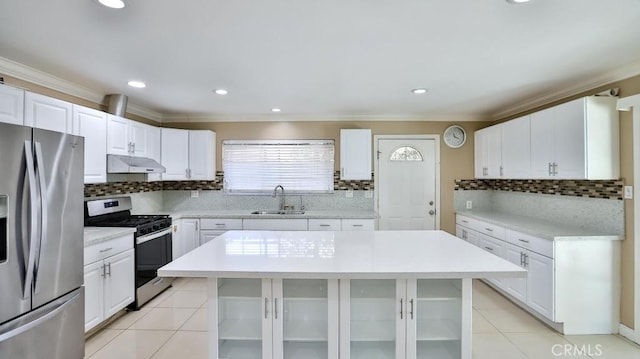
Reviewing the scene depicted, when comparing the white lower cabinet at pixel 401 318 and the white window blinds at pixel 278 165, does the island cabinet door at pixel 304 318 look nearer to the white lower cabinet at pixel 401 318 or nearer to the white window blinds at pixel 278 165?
the white lower cabinet at pixel 401 318

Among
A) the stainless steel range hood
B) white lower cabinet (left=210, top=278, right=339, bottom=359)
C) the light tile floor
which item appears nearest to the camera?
white lower cabinet (left=210, top=278, right=339, bottom=359)

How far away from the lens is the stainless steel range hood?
309cm

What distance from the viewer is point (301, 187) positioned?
4.50 metres

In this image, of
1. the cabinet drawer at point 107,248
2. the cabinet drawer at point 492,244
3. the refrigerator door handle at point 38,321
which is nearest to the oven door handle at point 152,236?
the cabinet drawer at point 107,248

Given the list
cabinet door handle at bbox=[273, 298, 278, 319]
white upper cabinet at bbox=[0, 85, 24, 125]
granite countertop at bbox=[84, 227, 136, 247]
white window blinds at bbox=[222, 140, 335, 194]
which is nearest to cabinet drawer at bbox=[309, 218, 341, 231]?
white window blinds at bbox=[222, 140, 335, 194]

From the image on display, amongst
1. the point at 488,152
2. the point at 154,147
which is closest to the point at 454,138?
the point at 488,152

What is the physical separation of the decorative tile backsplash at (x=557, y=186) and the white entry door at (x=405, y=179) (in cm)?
50

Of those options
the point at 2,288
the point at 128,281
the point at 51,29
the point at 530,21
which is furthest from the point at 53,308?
the point at 530,21

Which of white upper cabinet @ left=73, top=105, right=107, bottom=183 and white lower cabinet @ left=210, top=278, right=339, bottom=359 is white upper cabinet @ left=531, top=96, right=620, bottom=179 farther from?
white upper cabinet @ left=73, top=105, right=107, bottom=183

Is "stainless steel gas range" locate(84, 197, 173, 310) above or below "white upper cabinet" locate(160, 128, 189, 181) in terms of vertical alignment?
below

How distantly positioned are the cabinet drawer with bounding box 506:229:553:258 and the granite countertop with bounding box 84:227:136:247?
12.5ft

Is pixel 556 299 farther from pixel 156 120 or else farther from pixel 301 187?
pixel 156 120

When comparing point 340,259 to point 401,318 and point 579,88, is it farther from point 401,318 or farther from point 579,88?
point 579,88

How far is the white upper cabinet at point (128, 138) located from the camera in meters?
3.15
